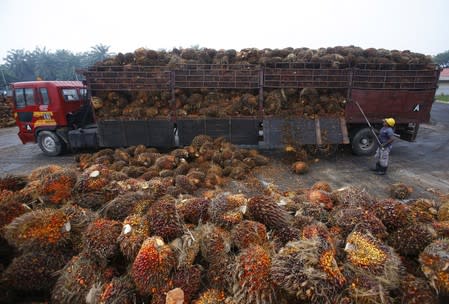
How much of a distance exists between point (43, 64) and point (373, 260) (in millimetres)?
62174

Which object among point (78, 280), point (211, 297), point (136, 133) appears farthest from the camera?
point (136, 133)

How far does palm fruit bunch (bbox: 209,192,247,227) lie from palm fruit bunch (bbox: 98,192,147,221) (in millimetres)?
753

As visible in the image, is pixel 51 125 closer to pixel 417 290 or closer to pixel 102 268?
pixel 102 268

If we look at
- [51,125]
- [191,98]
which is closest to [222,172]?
[191,98]

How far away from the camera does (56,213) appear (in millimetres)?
2064

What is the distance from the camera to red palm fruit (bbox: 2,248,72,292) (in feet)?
6.13

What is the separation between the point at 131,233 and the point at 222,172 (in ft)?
13.2

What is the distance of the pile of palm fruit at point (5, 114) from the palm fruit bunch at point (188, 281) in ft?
65.7

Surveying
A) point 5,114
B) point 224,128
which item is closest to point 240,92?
point 224,128

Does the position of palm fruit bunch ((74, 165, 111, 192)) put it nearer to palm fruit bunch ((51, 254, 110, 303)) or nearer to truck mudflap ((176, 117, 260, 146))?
palm fruit bunch ((51, 254, 110, 303))

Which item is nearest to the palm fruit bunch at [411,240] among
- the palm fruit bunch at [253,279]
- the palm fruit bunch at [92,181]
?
the palm fruit bunch at [253,279]

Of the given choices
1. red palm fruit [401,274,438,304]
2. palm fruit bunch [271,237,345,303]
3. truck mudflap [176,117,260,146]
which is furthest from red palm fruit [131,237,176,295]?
truck mudflap [176,117,260,146]

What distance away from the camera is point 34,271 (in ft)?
6.16

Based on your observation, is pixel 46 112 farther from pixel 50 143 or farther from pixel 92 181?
pixel 92 181
